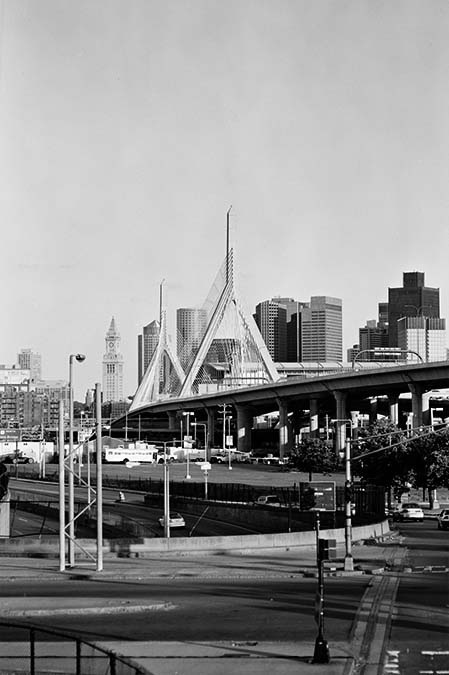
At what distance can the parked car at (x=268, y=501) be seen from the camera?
243ft

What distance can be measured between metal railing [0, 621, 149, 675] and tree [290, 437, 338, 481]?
92042 millimetres

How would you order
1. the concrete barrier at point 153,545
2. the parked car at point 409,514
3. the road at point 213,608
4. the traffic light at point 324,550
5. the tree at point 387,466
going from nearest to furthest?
the traffic light at point 324,550 < the road at point 213,608 < the concrete barrier at point 153,545 < the parked car at point 409,514 < the tree at point 387,466

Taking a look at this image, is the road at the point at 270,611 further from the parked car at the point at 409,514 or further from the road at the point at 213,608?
the parked car at the point at 409,514

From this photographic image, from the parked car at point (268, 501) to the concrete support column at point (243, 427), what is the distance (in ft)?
377

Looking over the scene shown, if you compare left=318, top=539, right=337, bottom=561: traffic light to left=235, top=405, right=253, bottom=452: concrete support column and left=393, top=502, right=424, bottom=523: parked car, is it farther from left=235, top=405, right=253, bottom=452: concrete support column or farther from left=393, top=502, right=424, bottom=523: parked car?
left=235, top=405, right=253, bottom=452: concrete support column

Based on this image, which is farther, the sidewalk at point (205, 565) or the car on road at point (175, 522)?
the car on road at point (175, 522)

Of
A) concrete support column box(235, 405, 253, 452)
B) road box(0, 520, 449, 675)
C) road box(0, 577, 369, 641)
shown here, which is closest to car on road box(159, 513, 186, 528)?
road box(0, 520, 449, 675)

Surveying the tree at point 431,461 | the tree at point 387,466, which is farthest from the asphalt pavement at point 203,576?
the tree at point 387,466

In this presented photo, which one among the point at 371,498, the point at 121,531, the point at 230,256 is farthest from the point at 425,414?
the point at 121,531

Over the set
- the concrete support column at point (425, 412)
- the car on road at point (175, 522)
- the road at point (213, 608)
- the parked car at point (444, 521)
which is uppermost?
the concrete support column at point (425, 412)

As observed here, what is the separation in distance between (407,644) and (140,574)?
17.2 m

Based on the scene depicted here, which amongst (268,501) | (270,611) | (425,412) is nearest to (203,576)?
(270,611)

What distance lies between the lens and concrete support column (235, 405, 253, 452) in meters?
191

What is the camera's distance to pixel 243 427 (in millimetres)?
193250
